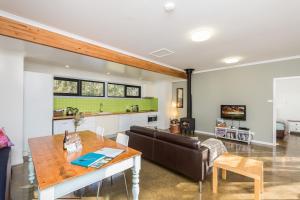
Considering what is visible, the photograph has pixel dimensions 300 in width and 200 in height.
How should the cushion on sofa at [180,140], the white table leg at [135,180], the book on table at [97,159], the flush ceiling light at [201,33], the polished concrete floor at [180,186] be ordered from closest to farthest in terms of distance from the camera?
1. the book on table at [97,159]
2. the white table leg at [135,180]
3. the polished concrete floor at [180,186]
4. the cushion on sofa at [180,140]
5. the flush ceiling light at [201,33]

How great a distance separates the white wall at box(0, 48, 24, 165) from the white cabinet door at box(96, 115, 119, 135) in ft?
6.99

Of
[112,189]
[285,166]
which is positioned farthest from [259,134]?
[112,189]

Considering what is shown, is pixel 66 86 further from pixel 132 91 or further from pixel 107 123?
pixel 132 91

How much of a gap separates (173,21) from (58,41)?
2024 mm

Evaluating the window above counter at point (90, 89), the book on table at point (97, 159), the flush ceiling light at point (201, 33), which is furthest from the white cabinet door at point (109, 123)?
the flush ceiling light at point (201, 33)

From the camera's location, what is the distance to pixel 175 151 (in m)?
2.57

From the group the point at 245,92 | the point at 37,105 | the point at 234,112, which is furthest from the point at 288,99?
the point at 37,105

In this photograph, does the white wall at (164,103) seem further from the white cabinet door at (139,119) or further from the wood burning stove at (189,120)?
the wood burning stove at (189,120)

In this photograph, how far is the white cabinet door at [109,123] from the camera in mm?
5009

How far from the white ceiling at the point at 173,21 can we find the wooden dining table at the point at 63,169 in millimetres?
1874

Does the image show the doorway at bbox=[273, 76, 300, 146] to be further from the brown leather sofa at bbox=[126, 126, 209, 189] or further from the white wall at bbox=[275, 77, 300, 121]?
the brown leather sofa at bbox=[126, 126, 209, 189]

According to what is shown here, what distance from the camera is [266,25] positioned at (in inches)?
97.4

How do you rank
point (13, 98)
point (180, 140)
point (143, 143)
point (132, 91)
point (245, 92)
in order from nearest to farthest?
point (180, 140), point (13, 98), point (143, 143), point (245, 92), point (132, 91)

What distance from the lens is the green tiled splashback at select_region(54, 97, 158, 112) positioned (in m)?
4.73
